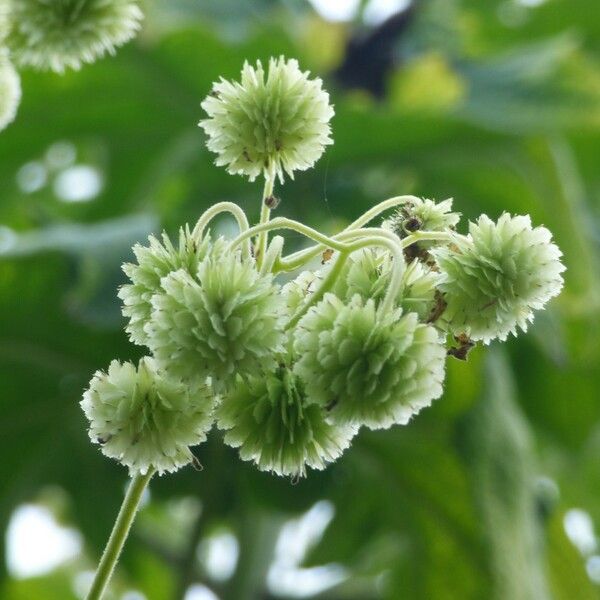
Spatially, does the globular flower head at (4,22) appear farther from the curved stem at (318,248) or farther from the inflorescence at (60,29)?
the curved stem at (318,248)

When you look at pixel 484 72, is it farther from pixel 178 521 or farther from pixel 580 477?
pixel 178 521

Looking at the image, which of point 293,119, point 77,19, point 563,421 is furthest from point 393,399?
point 563,421

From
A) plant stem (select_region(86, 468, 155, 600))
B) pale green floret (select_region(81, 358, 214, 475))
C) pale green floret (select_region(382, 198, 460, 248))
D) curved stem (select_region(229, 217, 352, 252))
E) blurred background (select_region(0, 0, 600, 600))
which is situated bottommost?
plant stem (select_region(86, 468, 155, 600))

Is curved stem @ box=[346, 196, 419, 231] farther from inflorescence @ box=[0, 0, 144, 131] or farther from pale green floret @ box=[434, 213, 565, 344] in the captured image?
inflorescence @ box=[0, 0, 144, 131]

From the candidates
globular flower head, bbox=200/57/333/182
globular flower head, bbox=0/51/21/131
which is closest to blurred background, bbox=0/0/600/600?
globular flower head, bbox=0/51/21/131

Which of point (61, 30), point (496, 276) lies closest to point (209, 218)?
point (496, 276)

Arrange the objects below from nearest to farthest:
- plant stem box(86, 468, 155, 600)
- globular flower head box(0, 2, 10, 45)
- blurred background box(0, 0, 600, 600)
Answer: plant stem box(86, 468, 155, 600)
globular flower head box(0, 2, 10, 45)
blurred background box(0, 0, 600, 600)
